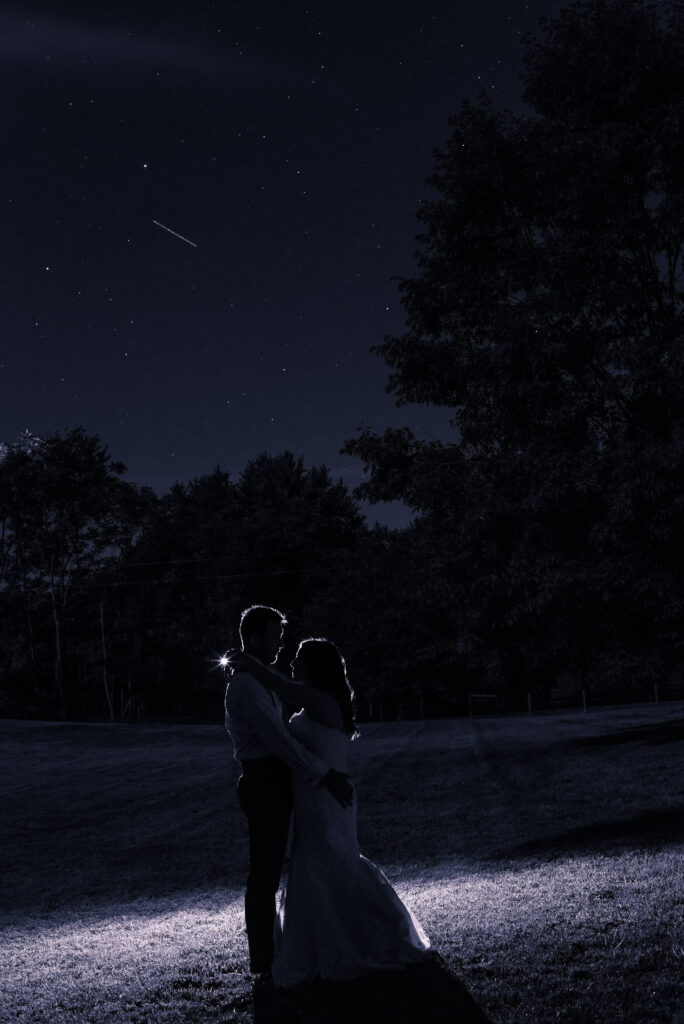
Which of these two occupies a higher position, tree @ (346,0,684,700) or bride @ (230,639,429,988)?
tree @ (346,0,684,700)

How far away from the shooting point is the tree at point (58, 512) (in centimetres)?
6575

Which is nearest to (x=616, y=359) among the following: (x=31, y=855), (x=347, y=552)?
(x=31, y=855)

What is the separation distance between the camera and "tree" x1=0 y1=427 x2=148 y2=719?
216 ft

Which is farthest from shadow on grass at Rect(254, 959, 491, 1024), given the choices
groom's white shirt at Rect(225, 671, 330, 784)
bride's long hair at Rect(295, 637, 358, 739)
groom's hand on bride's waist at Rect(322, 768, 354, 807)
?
bride's long hair at Rect(295, 637, 358, 739)

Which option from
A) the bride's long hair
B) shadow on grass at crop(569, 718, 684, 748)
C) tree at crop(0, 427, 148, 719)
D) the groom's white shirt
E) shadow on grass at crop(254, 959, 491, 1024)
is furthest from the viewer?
tree at crop(0, 427, 148, 719)

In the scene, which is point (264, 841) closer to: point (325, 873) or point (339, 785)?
point (325, 873)

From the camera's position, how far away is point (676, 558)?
19375 mm

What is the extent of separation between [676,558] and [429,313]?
7.81m

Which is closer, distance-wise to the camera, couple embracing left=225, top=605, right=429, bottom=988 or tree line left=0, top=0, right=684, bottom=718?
couple embracing left=225, top=605, right=429, bottom=988

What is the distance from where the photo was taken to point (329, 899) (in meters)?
5.62

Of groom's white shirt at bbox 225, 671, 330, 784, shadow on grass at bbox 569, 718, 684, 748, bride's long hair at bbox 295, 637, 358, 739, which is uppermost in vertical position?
bride's long hair at bbox 295, 637, 358, 739

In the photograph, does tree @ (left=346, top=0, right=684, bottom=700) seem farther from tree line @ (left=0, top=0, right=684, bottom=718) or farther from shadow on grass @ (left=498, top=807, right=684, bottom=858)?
shadow on grass @ (left=498, top=807, right=684, bottom=858)

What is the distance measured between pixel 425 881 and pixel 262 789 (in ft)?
16.8

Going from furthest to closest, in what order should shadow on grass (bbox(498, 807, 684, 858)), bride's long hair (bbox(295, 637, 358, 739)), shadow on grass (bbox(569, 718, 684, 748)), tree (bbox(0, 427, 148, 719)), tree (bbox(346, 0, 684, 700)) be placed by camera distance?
tree (bbox(0, 427, 148, 719))
shadow on grass (bbox(569, 718, 684, 748))
tree (bbox(346, 0, 684, 700))
shadow on grass (bbox(498, 807, 684, 858))
bride's long hair (bbox(295, 637, 358, 739))
